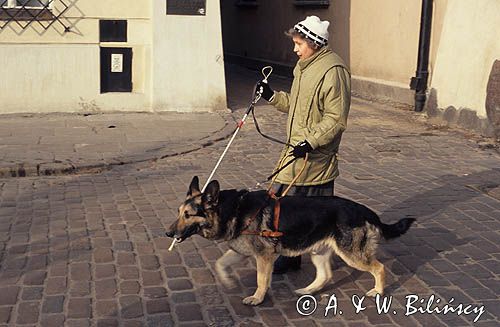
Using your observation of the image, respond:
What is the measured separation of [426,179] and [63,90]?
674 centimetres

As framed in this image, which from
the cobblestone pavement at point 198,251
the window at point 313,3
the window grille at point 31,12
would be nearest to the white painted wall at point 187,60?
the window grille at point 31,12

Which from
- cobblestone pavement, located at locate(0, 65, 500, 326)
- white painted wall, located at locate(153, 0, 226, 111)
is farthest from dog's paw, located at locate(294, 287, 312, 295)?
white painted wall, located at locate(153, 0, 226, 111)

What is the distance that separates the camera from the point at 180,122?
1221cm

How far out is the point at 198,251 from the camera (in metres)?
6.14

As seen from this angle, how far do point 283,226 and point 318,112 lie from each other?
91 centimetres

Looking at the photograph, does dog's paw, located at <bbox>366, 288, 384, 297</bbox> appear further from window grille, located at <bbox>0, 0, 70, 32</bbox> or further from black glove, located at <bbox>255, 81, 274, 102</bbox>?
window grille, located at <bbox>0, 0, 70, 32</bbox>

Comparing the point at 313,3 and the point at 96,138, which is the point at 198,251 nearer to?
the point at 96,138

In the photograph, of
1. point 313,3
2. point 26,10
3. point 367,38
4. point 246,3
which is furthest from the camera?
point 246,3

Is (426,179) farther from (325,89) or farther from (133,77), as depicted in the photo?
(133,77)

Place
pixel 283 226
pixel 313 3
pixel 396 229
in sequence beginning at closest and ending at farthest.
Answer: pixel 283 226
pixel 396 229
pixel 313 3

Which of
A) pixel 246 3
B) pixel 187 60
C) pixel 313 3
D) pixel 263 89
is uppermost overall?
pixel 246 3

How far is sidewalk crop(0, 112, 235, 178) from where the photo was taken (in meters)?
9.22

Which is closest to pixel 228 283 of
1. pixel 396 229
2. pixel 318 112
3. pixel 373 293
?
pixel 373 293

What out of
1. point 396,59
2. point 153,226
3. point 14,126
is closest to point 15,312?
point 153,226
